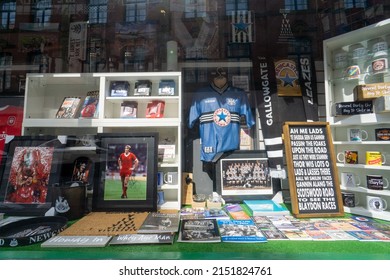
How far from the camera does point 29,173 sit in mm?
1817

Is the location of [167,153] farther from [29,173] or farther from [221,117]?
[29,173]

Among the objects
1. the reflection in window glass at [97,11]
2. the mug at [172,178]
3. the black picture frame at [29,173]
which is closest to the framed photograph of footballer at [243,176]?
the mug at [172,178]

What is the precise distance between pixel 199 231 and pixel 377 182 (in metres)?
1.49

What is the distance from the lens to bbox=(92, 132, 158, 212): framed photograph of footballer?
1823 mm

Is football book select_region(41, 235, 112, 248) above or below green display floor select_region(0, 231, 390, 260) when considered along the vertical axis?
above

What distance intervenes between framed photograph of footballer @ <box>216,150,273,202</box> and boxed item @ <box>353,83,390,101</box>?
0.96 metres

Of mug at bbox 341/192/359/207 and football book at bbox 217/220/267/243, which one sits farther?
mug at bbox 341/192/359/207

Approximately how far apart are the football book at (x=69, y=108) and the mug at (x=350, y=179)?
8.40 ft

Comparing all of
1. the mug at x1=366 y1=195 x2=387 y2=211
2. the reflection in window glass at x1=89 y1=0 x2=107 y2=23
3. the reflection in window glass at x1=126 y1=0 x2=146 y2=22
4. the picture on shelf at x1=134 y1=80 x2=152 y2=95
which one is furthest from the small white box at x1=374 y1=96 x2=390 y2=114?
the reflection in window glass at x1=89 y1=0 x2=107 y2=23

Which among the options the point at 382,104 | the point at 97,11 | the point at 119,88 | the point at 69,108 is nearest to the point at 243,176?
the point at 382,104

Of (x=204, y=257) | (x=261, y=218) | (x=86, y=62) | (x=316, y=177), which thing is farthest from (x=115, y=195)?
(x=316, y=177)

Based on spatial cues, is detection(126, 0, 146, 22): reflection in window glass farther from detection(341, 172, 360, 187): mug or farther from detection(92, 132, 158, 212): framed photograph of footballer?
detection(341, 172, 360, 187): mug

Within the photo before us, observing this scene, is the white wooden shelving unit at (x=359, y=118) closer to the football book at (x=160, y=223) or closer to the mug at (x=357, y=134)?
the mug at (x=357, y=134)
